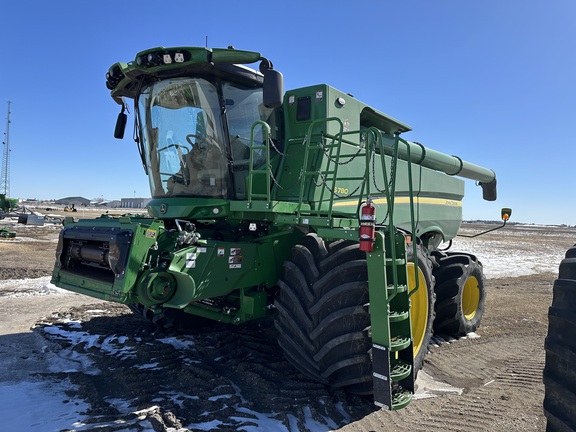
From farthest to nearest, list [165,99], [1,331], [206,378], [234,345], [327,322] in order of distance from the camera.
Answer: [1,331] < [234,345] < [165,99] < [206,378] < [327,322]

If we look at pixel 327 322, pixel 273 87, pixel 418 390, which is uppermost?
pixel 273 87

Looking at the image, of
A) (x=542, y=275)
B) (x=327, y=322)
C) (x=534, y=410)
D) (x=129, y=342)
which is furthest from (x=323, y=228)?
(x=542, y=275)

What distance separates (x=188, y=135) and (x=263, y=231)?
1296 millimetres

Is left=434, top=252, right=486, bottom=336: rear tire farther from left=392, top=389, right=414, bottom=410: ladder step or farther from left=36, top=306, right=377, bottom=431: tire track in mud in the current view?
left=392, top=389, right=414, bottom=410: ladder step

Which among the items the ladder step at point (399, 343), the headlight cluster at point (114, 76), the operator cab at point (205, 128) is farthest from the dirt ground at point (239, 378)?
the headlight cluster at point (114, 76)

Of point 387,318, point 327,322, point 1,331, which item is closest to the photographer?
point 387,318

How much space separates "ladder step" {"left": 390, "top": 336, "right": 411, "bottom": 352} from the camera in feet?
11.1

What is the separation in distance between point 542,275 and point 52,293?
13.1 metres

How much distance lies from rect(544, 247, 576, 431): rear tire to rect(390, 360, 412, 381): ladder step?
3.90ft

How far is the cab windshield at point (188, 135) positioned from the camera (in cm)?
430

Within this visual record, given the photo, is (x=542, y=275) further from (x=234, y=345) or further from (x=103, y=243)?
(x=103, y=243)

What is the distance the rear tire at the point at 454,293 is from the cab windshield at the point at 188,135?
3.48 m

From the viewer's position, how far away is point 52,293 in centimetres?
799

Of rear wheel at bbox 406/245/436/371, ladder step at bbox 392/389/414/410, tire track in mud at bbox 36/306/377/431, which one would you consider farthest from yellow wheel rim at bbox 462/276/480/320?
ladder step at bbox 392/389/414/410
